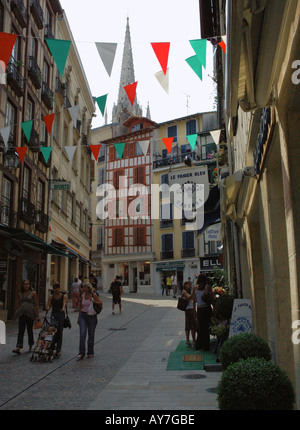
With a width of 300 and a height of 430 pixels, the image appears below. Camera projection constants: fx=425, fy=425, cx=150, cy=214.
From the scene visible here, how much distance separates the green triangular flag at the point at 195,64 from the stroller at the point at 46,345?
6.12 meters

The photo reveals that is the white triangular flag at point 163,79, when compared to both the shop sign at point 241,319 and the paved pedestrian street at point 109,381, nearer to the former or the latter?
the shop sign at point 241,319

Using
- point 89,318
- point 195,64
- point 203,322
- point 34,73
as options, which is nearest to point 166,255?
point 34,73

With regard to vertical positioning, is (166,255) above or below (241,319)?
above

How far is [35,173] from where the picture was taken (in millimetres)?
20078

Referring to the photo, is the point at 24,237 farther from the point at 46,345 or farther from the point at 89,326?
the point at 46,345

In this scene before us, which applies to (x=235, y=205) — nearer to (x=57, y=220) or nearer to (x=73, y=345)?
(x=73, y=345)

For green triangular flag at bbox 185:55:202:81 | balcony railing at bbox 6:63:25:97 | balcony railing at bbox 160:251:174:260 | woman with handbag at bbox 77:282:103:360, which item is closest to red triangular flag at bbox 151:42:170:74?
green triangular flag at bbox 185:55:202:81

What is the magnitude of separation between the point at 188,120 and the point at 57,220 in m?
25.1

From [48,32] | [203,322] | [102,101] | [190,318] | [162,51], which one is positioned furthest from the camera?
[48,32]

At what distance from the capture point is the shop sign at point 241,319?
7648 mm

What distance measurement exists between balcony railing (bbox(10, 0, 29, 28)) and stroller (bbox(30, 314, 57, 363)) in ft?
44.6

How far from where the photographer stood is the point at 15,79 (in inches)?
664

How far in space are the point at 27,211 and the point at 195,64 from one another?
12177mm

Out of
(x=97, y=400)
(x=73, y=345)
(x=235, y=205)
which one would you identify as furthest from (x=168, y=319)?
(x=97, y=400)
